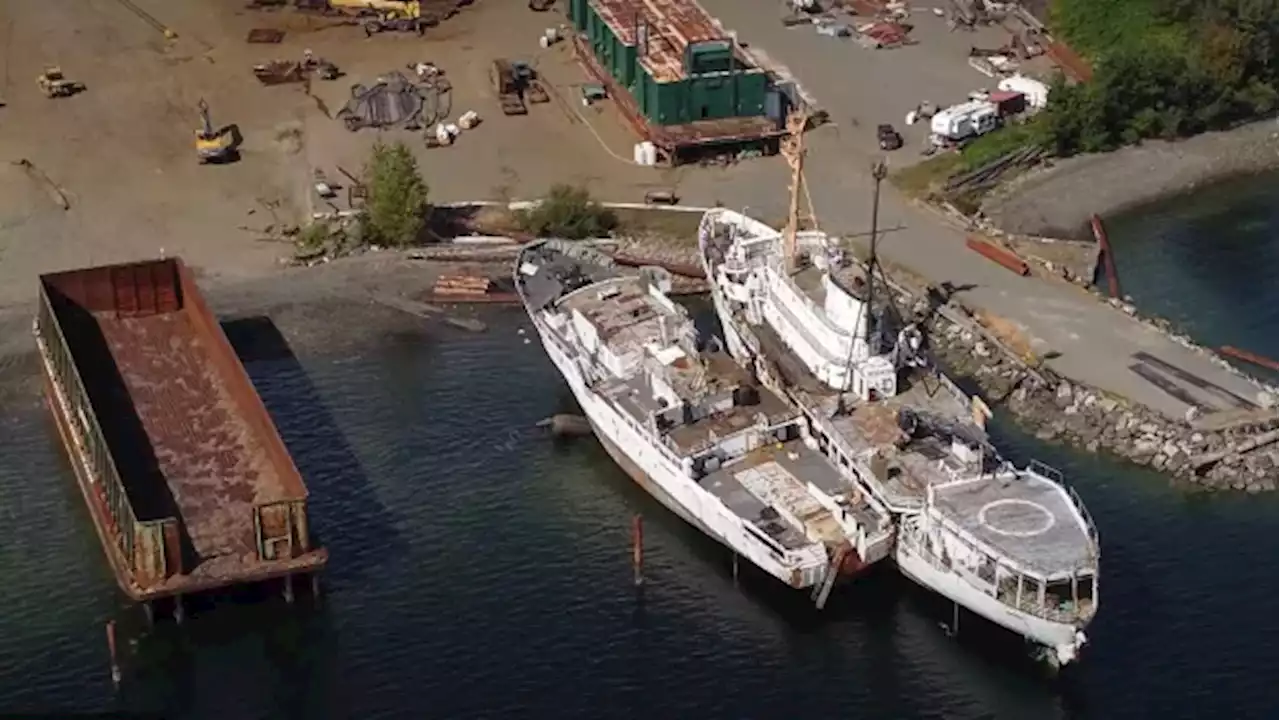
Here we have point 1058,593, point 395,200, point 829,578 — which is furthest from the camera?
point 395,200

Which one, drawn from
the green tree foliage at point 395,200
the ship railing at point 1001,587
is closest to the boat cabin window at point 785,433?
the ship railing at point 1001,587

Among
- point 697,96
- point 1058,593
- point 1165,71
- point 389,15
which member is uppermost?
point 389,15

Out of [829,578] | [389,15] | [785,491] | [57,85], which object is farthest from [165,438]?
[389,15]

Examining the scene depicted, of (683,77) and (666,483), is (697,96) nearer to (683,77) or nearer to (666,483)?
(683,77)

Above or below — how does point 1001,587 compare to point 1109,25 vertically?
below

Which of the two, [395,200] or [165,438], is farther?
[395,200]

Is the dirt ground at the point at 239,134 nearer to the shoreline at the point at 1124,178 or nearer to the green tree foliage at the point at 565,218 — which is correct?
the green tree foliage at the point at 565,218

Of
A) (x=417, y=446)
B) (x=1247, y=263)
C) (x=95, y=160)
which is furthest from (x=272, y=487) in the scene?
(x=1247, y=263)
